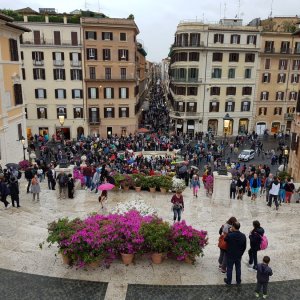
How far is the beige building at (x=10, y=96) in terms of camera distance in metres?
25.0

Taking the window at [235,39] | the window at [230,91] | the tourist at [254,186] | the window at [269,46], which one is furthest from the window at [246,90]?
the tourist at [254,186]

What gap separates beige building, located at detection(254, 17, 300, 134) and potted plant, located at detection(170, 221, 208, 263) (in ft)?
151

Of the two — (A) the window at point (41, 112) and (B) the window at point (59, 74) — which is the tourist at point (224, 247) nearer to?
(B) the window at point (59, 74)

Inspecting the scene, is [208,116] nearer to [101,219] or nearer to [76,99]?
[76,99]

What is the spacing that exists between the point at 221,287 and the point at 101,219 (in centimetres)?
391

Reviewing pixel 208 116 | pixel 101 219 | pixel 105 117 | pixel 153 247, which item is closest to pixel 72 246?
pixel 101 219

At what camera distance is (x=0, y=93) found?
2461 centimetres

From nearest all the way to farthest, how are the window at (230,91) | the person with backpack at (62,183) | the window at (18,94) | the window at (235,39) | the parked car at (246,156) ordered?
the person with backpack at (62,183), the window at (18,94), the parked car at (246,156), the window at (235,39), the window at (230,91)

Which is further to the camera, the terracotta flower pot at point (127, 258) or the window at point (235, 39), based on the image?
the window at point (235, 39)

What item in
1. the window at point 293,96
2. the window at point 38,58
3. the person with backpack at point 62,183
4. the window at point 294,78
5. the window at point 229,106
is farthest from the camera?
the window at point 293,96

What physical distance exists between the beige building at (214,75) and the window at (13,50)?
27186 mm

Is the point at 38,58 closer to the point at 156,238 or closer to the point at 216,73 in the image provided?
the point at 216,73

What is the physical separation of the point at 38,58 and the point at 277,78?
Answer: 3533 cm

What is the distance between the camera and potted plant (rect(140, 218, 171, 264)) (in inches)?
371
